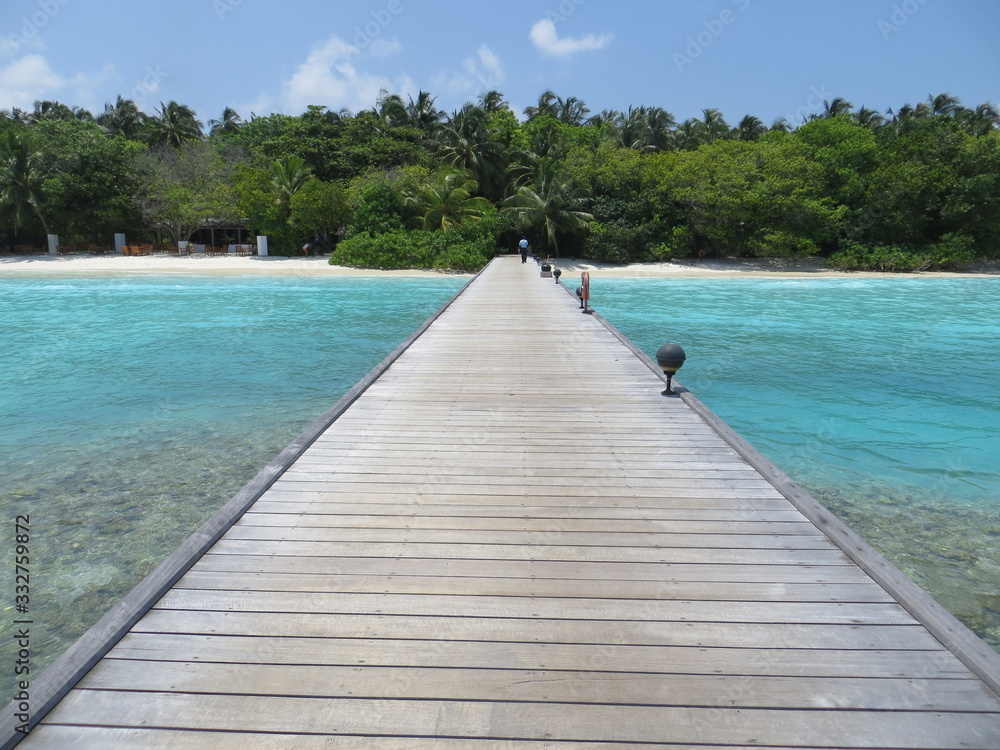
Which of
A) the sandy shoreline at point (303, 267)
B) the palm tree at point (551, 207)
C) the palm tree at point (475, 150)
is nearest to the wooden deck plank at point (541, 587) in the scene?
the sandy shoreline at point (303, 267)

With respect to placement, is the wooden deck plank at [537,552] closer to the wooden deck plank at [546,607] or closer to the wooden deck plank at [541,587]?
the wooden deck plank at [541,587]

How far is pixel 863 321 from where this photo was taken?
62.2 feet

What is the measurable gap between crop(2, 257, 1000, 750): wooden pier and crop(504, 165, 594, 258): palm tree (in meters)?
28.2

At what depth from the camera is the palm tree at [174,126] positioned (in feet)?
165

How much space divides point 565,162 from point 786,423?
93.9 feet

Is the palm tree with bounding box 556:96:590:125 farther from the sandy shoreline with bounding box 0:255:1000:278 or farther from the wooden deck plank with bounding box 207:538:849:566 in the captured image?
the wooden deck plank with bounding box 207:538:849:566

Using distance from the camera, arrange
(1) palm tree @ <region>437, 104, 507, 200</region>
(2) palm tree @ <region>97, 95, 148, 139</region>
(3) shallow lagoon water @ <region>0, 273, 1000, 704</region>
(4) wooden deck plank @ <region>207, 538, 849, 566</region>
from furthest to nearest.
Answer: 1. (2) palm tree @ <region>97, 95, 148, 139</region>
2. (1) palm tree @ <region>437, 104, 507, 200</region>
3. (3) shallow lagoon water @ <region>0, 273, 1000, 704</region>
4. (4) wooden deck plank @ <region>207, 538, 849, 566</region>

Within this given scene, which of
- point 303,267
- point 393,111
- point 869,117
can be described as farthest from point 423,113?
point 869,117

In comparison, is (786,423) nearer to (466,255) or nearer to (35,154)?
(466,255)

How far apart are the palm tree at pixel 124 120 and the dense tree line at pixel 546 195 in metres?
16.6

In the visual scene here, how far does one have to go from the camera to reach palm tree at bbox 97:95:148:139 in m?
53.9

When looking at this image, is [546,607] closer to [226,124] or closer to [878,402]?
[878,402]

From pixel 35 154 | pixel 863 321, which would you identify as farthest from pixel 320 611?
pixel 35 154

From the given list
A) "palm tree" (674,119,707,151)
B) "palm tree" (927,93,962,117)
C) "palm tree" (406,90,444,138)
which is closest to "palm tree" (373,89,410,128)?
"palm tree" (406,90,444,138)
